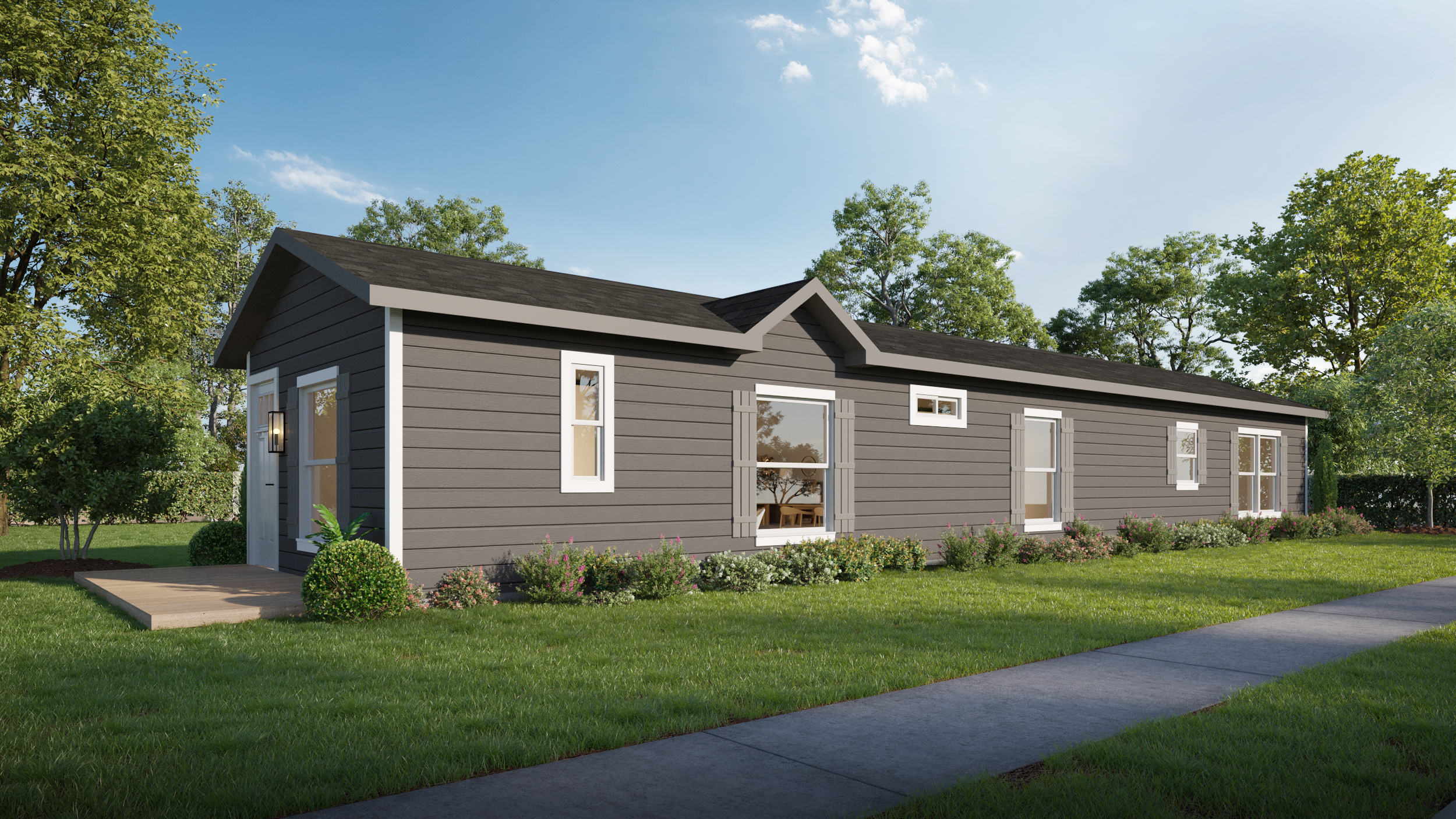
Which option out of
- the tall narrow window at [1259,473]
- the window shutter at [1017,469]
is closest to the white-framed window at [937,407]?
the window shutter at [1017,469]

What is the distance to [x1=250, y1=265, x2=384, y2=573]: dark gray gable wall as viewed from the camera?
828 cm

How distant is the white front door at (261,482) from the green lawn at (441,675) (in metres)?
2.05

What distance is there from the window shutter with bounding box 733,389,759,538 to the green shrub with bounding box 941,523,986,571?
131 inches

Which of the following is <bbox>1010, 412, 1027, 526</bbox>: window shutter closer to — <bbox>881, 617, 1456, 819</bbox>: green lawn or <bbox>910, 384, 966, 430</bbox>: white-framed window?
<bbox>910, 384, 966, 430</bbox>: white-framed window

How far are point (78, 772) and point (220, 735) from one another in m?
0.61

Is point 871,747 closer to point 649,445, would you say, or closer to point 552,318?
point 552,318

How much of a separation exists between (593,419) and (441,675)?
459 centimetres

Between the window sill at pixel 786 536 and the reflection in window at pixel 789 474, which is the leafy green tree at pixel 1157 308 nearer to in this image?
the reflection in window at pixel 789 474

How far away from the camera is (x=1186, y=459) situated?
17.8 m

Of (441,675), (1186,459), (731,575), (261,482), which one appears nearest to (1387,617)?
(731,575)

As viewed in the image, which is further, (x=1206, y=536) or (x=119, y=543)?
(x=119, y=543)

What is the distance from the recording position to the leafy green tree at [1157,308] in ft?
122

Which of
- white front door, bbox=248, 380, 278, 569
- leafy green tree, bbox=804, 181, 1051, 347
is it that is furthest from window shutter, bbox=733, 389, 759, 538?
leafy green tree, bbox=804, 181, 1051, 347

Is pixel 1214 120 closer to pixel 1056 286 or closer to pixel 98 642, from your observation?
pixel 1056 286
